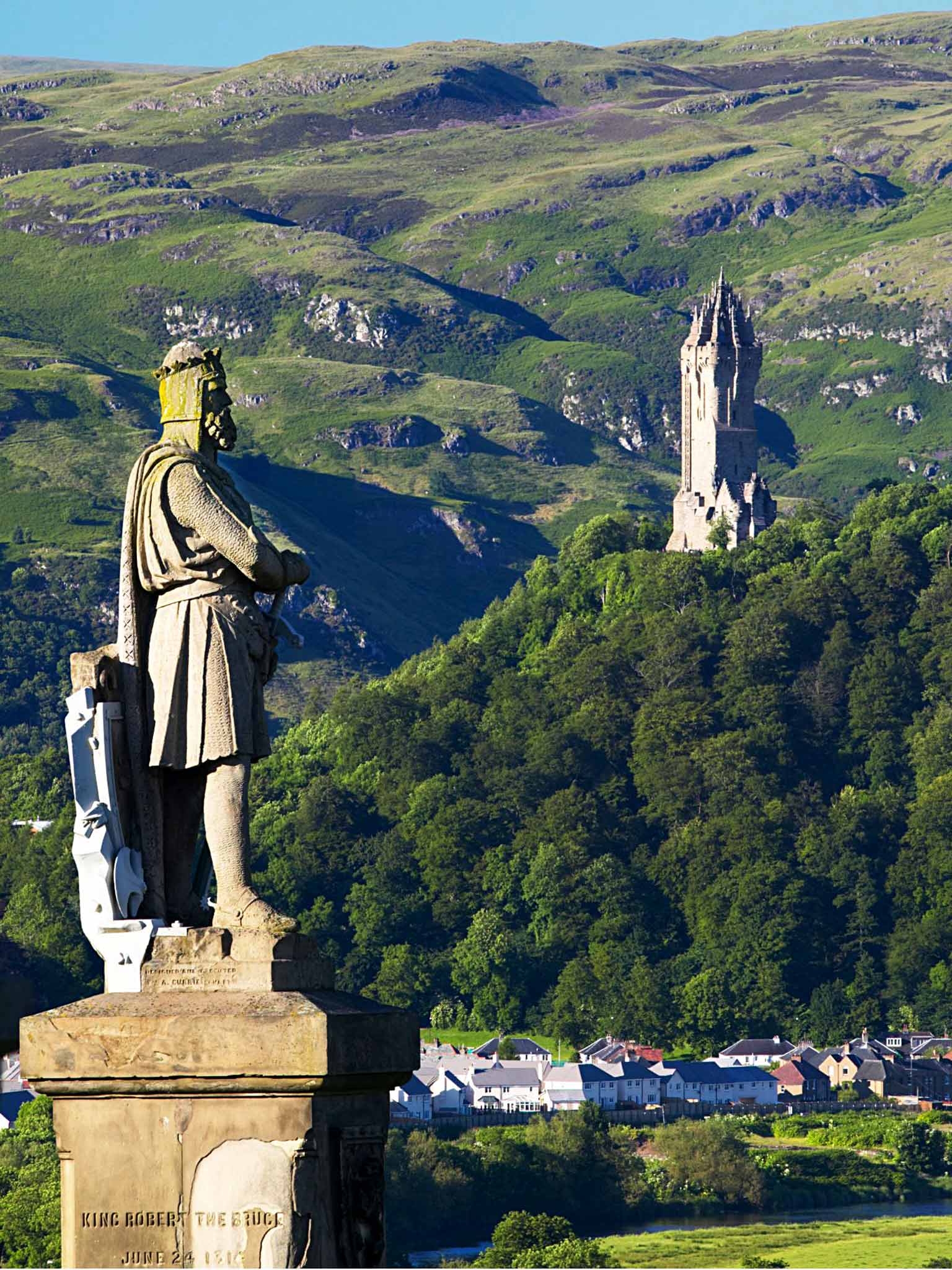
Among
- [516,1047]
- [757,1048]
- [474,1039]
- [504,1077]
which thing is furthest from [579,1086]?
[474,1039]

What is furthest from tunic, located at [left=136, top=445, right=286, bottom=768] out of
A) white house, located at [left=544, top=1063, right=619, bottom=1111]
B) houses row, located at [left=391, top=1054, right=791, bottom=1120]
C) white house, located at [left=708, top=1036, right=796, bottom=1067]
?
white house, located at [left=708, top=1036, right=796, bottom=1067]

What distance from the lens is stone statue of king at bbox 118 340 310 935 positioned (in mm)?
12398

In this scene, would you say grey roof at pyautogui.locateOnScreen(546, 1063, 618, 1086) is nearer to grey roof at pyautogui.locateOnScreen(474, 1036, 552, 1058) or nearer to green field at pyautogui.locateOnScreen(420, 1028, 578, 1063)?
grey roof at pyautogui.locateOnScreen(474, 1036, 552, 1058)

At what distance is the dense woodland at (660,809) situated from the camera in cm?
16612

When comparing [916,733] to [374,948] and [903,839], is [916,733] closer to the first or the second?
[903,839]

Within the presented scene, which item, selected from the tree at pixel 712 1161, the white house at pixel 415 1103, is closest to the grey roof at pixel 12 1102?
the white house at pixel 415 1103

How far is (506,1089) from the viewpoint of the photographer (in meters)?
139

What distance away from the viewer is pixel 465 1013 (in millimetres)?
166000

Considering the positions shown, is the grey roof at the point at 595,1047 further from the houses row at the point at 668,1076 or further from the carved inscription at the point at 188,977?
the carved inscription at the point at 188,977

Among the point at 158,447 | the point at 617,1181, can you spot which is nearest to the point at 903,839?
the point at 617,1181

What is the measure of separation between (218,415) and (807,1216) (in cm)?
10761

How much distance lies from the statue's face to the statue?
222 millimetres

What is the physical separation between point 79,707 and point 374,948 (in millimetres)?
158092

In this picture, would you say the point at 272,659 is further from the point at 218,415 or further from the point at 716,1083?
the point at 716,1083
